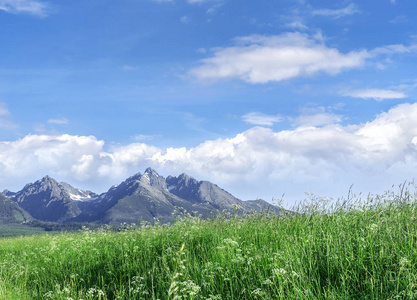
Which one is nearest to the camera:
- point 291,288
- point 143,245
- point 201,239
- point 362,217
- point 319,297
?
point 319,297

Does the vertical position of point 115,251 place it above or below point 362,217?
below

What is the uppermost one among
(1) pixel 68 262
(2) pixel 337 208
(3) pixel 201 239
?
(2) pixel 337 208

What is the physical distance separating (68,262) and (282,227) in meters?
6.71

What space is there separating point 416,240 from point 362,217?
1791 millimetres

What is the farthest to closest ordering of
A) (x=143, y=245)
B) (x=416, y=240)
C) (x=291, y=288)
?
(x=143, y=245) → (x=416, y=240) → (x=291, y=288)

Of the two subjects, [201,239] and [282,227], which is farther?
[201,239]

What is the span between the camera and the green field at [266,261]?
5453 millimetres

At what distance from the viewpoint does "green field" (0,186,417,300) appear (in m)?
5.45

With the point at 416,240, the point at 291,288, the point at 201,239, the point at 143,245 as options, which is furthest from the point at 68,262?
the point at 416,240

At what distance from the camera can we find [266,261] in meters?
6.62

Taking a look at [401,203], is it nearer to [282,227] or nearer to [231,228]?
[282,227]

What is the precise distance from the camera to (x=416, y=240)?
6.02 metres

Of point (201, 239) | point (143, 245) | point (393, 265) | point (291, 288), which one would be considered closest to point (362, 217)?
point (393, 265)

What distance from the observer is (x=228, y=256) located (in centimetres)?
719
